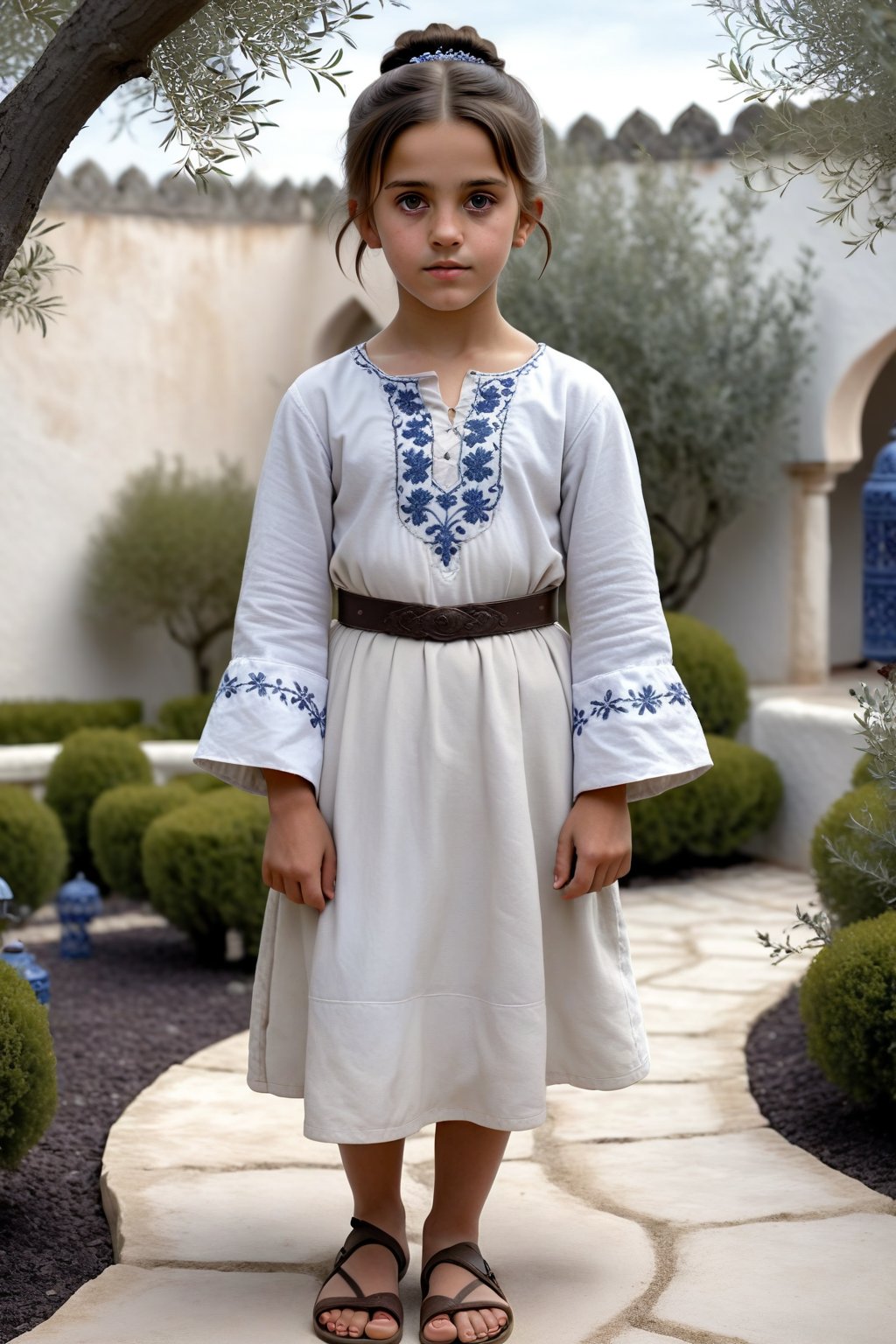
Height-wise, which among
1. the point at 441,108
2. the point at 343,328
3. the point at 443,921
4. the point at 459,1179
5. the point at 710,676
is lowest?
the point at 459,1179

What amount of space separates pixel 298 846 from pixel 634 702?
1.72 feet

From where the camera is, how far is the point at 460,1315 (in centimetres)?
226

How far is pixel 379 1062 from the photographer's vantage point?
7.27 feet

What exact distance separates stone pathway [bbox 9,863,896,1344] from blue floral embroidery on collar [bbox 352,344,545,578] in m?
1.15

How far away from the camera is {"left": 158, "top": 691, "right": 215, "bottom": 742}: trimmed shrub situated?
9438mm

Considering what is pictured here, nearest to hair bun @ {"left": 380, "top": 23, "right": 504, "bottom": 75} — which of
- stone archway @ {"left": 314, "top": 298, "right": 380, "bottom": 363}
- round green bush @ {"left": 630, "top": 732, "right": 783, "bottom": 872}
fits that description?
round green bush @ {"left": 630, "top": 732, "right": 783, "bottom": 872}

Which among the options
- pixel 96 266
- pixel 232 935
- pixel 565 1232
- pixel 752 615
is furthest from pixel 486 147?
pixel 96 266

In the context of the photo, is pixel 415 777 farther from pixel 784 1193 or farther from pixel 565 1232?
pixel 784 1193

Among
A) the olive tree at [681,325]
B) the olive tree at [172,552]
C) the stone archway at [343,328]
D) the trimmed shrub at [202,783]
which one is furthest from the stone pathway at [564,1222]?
the stone archway at [343,328]

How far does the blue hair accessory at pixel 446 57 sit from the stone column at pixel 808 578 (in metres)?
6.72

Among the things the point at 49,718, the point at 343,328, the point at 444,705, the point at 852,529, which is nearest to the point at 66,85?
the point at 444,705

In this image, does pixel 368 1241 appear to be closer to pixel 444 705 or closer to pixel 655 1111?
pixel 444 705

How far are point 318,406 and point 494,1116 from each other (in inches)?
42.0

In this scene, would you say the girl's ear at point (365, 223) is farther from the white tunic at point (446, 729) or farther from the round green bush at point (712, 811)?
the round green bush at point (712, 811)
